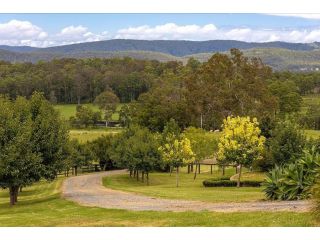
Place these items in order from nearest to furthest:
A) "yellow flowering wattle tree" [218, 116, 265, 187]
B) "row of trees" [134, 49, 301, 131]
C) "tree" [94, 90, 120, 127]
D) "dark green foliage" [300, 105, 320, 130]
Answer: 1. "yellow flowering wattle tree" [218, 116, 265, 187]
2. "row of trees" [134, 49, 301, 131]
3. "dark green foliage" [300, 105, 320, 130]
4. "tree" [94, 90, 120, 127]

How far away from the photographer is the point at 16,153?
28.6 metres

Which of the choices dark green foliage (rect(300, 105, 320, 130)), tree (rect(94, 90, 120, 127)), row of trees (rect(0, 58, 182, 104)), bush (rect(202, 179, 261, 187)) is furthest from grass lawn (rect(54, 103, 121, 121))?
bush (rect(202, 179, 261, 187))

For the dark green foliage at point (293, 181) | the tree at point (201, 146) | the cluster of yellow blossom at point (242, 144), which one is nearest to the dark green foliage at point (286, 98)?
the tree at point (201, 146)

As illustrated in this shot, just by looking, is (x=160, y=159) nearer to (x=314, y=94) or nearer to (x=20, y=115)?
(x=20, y=115)

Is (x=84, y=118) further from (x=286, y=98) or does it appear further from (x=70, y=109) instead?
(x=286, y=98)

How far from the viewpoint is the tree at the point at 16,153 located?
28625mm

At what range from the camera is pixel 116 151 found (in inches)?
2105

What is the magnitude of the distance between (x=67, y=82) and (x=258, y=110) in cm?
8352

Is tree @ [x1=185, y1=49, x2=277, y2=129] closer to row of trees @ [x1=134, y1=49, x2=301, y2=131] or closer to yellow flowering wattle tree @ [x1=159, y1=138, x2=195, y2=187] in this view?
row of trees @ [x1=134, y1=49, x2=301, y2=131]

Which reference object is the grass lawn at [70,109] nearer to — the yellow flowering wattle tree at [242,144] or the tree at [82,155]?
the tree at [82,155]

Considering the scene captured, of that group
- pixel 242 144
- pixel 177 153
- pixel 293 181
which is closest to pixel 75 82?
pixel 177 153

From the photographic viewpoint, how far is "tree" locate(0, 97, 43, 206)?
2862 centimetres
